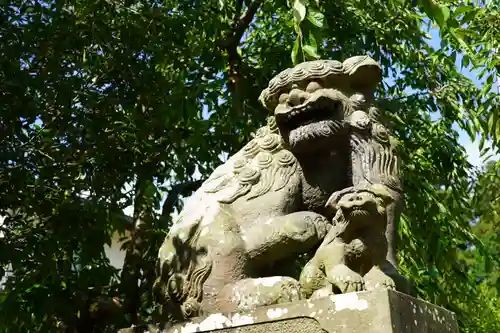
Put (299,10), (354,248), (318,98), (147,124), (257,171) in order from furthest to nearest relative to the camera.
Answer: (147,124)
(257,171)
(318,98)
(299,10)
(354,248)

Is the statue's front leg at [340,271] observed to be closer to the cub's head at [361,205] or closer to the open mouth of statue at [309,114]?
the cub's head at [361,205]

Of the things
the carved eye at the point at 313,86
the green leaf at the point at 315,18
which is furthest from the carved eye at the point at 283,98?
the green leaf at the point at 315,18

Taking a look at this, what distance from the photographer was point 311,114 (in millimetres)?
2926

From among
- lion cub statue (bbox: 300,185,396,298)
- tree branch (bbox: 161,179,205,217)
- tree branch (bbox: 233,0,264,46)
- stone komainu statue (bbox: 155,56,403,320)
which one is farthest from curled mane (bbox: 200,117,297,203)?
tree branch (bbox: 233,0,264,46)

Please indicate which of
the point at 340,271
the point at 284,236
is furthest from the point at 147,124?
the point at 340,271

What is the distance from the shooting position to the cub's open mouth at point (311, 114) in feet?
9.53

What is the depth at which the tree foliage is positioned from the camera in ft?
15.8

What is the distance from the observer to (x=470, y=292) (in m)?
6.23

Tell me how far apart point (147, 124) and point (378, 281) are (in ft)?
11.7

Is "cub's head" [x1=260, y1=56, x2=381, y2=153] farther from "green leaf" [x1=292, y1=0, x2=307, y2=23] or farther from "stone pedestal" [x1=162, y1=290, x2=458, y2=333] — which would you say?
"stone pedestal" [x1=162, y1=290, x2=458, y2=333]

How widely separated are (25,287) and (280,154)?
274 cm

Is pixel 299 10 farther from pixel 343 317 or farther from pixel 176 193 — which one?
pixel 176 193

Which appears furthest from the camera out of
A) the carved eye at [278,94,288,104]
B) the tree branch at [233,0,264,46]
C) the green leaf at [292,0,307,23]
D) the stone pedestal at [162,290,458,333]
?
the tree branch at [233,0,264,46]

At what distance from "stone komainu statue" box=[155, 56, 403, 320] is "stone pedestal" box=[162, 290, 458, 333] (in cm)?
8
